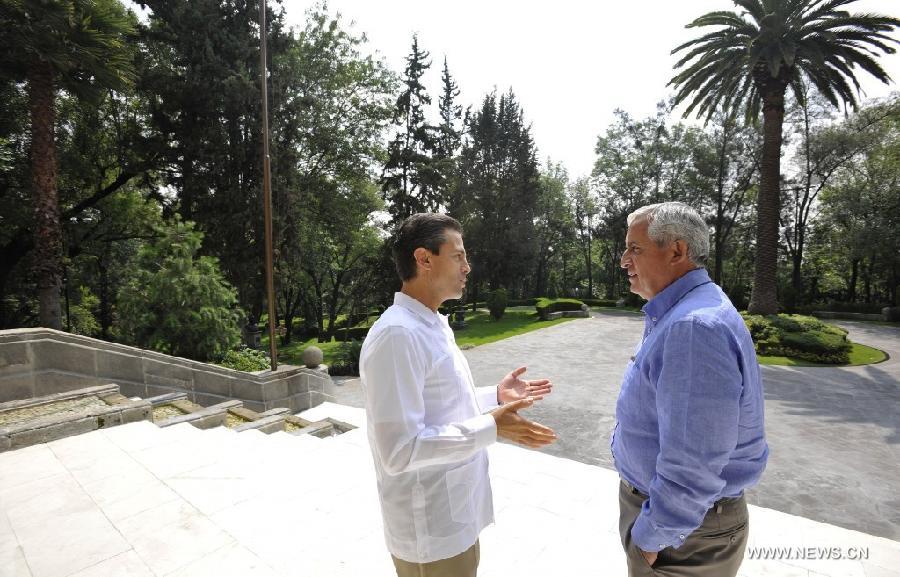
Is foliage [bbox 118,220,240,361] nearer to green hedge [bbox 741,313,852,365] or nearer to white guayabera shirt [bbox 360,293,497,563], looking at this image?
white guayabera shirt [bbox 360,293,497,563]

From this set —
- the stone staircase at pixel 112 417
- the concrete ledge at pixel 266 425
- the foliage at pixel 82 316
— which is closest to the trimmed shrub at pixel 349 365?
the stone staircase at pixel 112 417

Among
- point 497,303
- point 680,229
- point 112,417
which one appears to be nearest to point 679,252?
point 680,229

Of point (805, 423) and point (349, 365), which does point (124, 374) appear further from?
point (805, 423)

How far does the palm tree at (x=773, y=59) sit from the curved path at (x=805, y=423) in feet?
19.0

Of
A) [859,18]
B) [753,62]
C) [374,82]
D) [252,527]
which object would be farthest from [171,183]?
[859,18]

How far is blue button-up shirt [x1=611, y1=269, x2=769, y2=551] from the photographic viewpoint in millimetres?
1521

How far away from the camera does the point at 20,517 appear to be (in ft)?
11.3

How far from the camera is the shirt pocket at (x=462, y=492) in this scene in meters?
1.73

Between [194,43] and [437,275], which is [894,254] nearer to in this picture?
[437,275]

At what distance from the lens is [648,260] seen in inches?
74.9

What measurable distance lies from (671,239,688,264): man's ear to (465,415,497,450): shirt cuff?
3.49ft

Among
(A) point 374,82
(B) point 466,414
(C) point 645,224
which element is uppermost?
(A) point 374,82

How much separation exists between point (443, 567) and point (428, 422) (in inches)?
23.5

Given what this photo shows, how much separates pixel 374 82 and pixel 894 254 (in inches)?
1190
